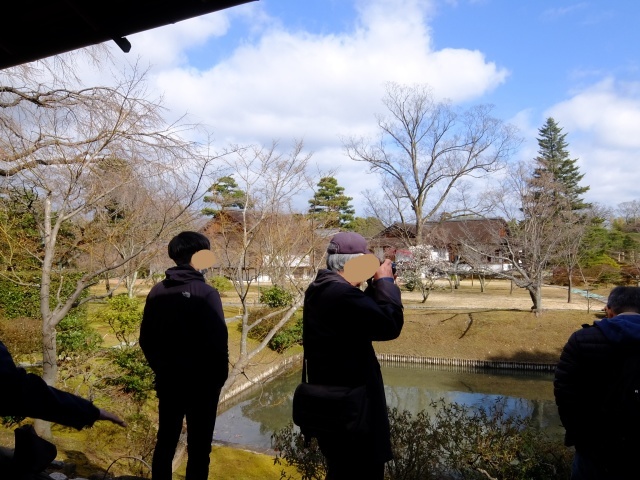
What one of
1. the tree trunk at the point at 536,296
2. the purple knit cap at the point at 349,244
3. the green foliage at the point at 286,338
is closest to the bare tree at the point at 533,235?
the tree trunk at the point at 536,296

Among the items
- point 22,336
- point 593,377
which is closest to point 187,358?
point 593,377

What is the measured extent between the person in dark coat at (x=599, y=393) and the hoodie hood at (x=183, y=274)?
1.65 metres

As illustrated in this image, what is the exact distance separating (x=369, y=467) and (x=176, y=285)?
118 cm

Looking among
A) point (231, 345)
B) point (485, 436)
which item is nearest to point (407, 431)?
point (485, 436)

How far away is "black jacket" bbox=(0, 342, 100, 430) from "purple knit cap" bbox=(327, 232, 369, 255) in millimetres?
1080

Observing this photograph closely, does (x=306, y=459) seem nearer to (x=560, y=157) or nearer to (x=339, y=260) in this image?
(x=339, y=260)

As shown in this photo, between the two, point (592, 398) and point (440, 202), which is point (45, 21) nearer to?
point (592, 398)

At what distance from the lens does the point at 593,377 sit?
69.8 inches

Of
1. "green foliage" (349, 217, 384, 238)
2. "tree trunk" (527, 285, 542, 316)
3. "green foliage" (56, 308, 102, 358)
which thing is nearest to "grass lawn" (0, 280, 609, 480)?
"tree trunk" (527, 285, 542, 316)

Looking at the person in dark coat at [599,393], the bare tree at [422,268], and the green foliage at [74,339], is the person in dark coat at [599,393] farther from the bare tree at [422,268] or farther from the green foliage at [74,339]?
the bare tree at [422,268]

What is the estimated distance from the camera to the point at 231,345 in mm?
12117

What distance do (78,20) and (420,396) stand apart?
34.6 ft

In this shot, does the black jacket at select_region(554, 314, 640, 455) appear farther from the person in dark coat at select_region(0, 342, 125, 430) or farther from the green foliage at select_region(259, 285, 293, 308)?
the green foliage at select_region(259, 285, 293, 308)

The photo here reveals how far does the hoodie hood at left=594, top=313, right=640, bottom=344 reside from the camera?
170 centimetres
